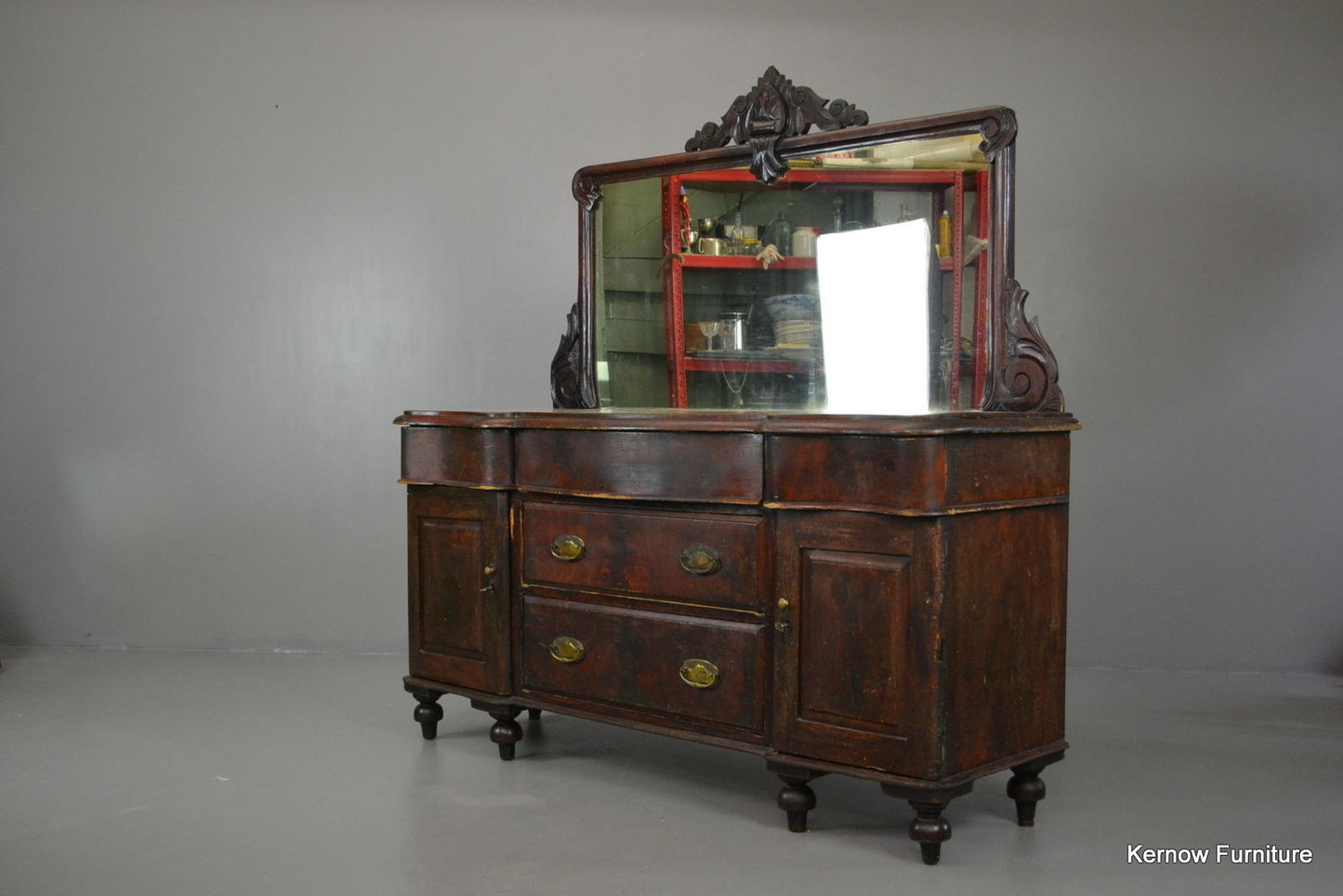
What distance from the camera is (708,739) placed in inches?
110

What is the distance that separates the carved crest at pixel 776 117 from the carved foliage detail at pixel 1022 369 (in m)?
0.68

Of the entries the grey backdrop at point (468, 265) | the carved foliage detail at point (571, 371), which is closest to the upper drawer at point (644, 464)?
the carved foliage detail at point (571, 371)

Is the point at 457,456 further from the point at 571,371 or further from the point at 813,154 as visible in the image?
the point at 813,154

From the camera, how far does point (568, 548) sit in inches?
122

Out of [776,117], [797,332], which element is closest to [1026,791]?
[797,332]

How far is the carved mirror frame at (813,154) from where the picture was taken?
2.87 meters

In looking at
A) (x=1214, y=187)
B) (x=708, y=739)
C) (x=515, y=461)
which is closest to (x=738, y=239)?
(x=515, y=461)

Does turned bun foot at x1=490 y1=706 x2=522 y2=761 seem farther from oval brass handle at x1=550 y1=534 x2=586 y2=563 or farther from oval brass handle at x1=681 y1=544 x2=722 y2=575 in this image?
oval brass handle at x1=681 y1=544 x2=722 y2=575

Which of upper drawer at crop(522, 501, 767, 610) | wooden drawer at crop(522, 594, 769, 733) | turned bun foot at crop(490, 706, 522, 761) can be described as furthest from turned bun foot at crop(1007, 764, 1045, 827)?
turned bun foot at crop(490, 706, 522, 761)

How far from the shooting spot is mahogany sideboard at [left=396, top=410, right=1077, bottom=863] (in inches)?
96.6

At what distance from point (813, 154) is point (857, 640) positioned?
1340 millimetres

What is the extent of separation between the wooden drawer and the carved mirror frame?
80cm

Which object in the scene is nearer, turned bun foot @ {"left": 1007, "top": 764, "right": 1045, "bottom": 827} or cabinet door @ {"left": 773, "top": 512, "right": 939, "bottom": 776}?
cabinet door @ {"left": 773, "top": 512, "right": 939, "bottom": 776}

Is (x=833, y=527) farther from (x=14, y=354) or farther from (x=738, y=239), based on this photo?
(x=14, y=354)
